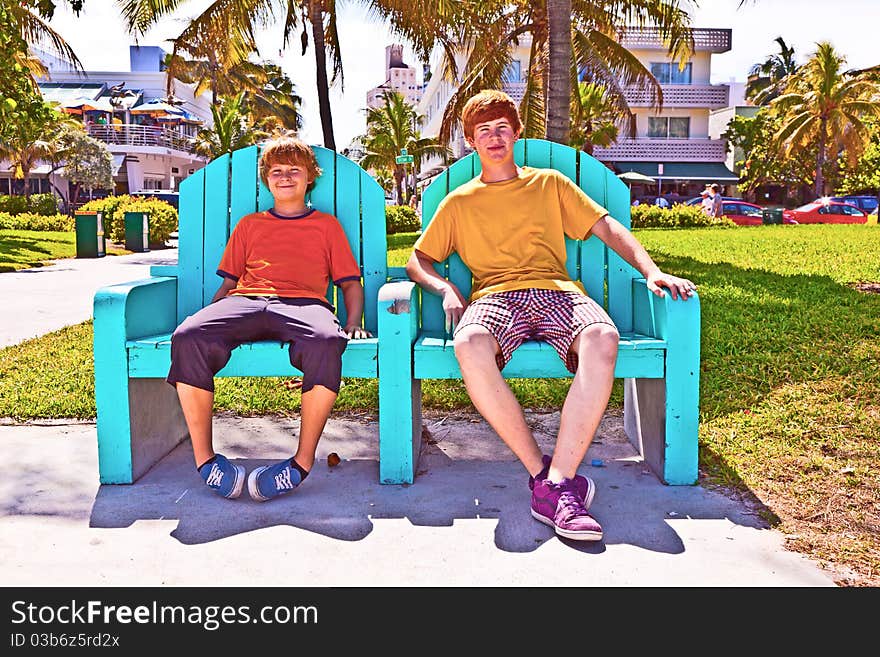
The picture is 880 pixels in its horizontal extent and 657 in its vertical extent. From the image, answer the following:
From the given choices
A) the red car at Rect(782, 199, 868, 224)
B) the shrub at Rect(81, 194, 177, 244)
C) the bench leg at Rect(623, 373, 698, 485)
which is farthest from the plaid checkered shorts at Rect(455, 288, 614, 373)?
the red car at Rect(782, 199, 868, 224)

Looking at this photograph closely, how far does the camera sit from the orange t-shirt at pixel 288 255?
13.3 ft

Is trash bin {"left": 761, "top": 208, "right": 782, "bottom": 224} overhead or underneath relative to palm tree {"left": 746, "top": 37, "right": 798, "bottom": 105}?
underneath

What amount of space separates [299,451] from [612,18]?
16.8 metres

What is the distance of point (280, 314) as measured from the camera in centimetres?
378

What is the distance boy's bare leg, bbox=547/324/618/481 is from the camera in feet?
11.0

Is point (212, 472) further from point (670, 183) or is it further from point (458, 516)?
point (670, 183)

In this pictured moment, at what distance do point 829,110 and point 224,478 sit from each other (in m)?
41.8

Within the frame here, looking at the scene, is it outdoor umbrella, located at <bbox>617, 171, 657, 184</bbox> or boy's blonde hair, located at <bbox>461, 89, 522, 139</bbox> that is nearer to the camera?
boy's blonde hair, located at <bbox>461, 89, 522, 139</bbox>

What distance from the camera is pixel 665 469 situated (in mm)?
3754

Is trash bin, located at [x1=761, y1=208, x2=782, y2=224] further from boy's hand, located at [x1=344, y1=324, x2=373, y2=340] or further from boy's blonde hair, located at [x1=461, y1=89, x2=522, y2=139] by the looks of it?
boy's hand, located at [x1=344, y1=324, x2=373, y2=340]

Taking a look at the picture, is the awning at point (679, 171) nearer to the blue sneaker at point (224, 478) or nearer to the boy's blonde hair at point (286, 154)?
the boy's blonde hair at point (286, 154)

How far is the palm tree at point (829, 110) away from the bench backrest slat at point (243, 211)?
39.9 metres
